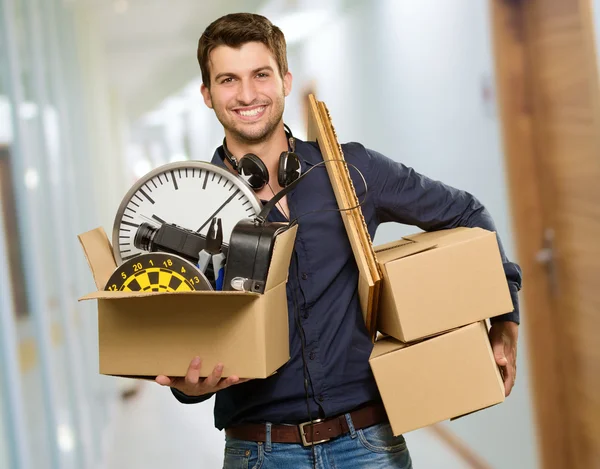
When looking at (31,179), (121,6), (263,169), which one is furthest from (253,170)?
(121,6)

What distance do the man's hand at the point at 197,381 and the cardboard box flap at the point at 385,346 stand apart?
259 mm

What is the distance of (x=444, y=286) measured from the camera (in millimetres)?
1379

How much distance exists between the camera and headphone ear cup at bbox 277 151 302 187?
1519 millimetres

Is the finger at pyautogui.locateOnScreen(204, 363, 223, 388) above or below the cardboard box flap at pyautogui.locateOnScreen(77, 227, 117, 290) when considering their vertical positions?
below

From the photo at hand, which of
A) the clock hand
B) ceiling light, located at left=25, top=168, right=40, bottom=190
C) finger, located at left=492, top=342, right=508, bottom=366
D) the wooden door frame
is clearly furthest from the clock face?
the wooden door frame

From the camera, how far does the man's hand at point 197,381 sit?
4.17ft

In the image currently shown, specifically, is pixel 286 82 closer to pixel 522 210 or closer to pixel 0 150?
pixel 0 150

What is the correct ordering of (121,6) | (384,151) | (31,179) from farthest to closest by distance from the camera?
(121,6) < (384,151) < (31,179)

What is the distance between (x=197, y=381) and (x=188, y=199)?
351mm

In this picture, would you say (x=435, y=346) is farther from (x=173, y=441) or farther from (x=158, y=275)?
(x=173, y=441)

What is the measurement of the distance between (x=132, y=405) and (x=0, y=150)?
4286 millimetres

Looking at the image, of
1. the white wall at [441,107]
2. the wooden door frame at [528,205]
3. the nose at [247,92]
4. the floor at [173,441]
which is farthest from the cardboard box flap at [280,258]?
the floor at [173,441]

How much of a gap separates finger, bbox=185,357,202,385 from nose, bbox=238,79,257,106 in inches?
21.7

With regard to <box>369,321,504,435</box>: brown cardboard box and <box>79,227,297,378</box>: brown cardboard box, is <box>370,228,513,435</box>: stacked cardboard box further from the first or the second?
<box>79,227,297,378</box>: brown cardboard box
